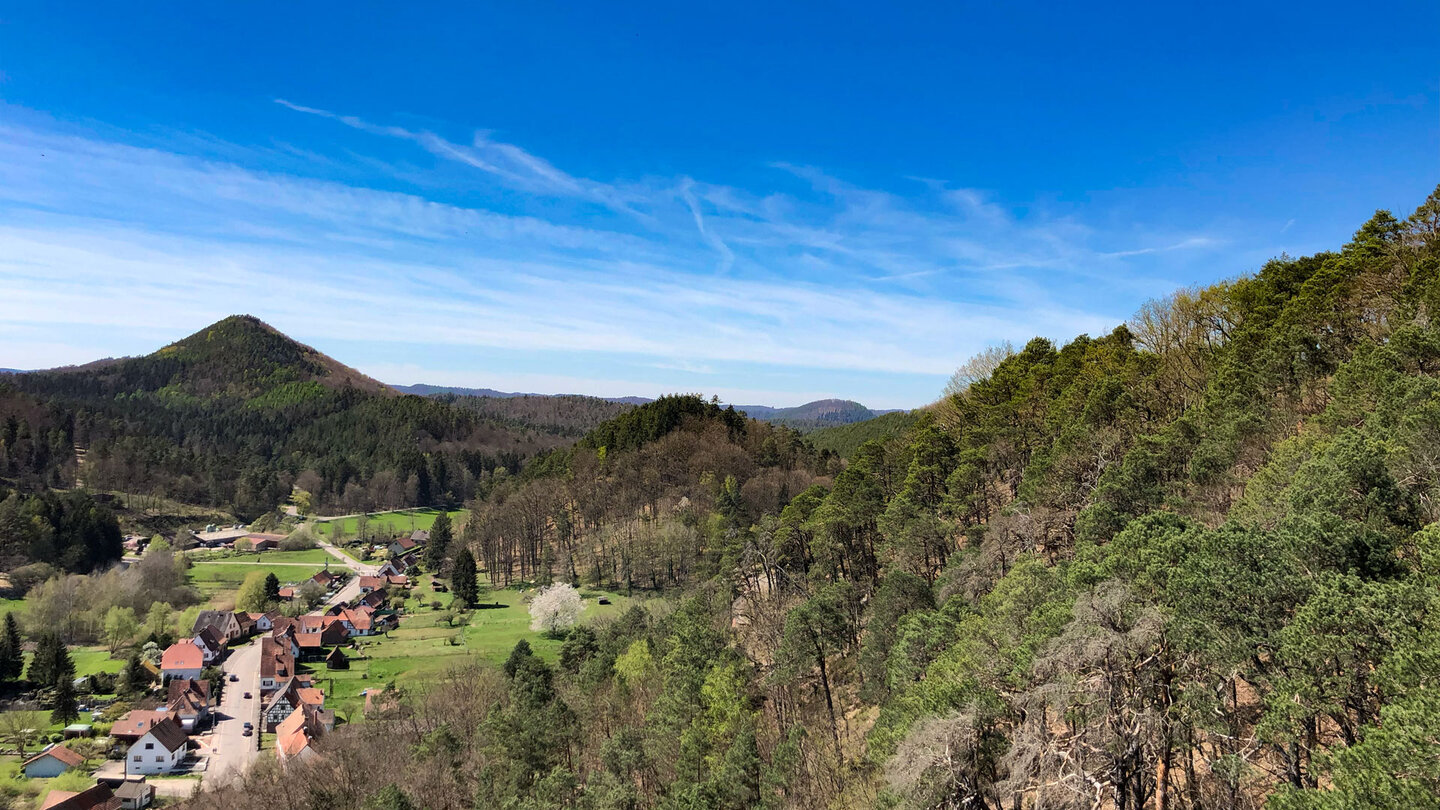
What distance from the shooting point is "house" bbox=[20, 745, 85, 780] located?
125 ft

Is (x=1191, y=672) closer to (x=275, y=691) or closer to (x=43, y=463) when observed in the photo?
(x=275, y=691)

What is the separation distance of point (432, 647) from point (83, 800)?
20790mm

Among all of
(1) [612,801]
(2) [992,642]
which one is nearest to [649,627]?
(1) [612,801]

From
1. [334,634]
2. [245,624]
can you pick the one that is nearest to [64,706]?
[334,634]

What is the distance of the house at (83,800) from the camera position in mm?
33438

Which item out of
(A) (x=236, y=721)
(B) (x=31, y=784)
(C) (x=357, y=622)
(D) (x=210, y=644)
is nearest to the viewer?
(B) (x=31, y=784)

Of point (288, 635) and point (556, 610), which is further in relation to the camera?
point (288, 635)

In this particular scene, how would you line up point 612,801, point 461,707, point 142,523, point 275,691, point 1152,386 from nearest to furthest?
point 612,801
point 1152,386
point 461,707
point 275,691
point 142,523

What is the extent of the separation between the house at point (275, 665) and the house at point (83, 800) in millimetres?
14349

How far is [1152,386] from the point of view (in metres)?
31.6

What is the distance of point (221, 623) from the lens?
63.4 meters

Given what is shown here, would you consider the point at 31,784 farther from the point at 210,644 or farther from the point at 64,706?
the point at 210,644

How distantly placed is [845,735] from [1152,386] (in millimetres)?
21848

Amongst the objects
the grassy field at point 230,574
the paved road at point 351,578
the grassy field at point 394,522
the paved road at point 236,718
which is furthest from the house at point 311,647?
the grassy field at point 394,522
